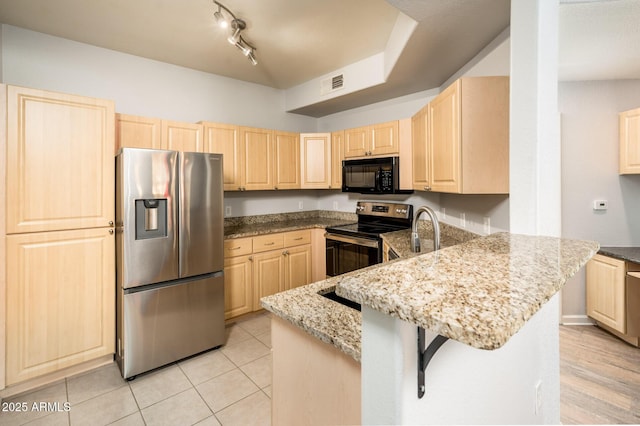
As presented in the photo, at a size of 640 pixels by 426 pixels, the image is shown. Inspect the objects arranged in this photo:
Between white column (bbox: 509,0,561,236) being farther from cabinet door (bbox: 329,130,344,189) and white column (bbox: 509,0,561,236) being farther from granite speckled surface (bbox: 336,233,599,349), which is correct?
cabinet door (bbox: 329,130,344,189)

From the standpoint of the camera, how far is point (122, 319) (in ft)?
7.18

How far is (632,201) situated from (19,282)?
13.7 ft

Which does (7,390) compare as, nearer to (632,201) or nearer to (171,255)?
(171,255)

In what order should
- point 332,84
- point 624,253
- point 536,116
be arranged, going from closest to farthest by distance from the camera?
point 536,116 → point 624,253 → point 332,84

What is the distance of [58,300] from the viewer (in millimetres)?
2080

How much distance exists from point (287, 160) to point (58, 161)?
7.32 ft

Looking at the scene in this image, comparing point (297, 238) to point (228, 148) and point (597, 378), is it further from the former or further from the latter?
point (597, 378)

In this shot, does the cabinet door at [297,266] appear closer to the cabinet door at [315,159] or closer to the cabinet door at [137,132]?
the cabinet door at [315,159]

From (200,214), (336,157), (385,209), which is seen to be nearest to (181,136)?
(200,214)

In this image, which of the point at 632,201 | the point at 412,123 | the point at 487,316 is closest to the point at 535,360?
the point at 487,316

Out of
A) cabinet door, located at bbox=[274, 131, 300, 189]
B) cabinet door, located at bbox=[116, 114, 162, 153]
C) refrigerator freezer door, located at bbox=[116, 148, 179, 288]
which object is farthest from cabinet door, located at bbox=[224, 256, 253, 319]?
cabinet door, located at bbox=[116, 114, 162, 153]

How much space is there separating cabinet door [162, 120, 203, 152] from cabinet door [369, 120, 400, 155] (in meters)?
1.89

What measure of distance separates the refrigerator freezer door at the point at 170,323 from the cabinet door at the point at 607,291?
3.17 m

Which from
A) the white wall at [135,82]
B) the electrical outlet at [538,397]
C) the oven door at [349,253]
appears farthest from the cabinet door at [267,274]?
the electrical outlet at [538,397]
